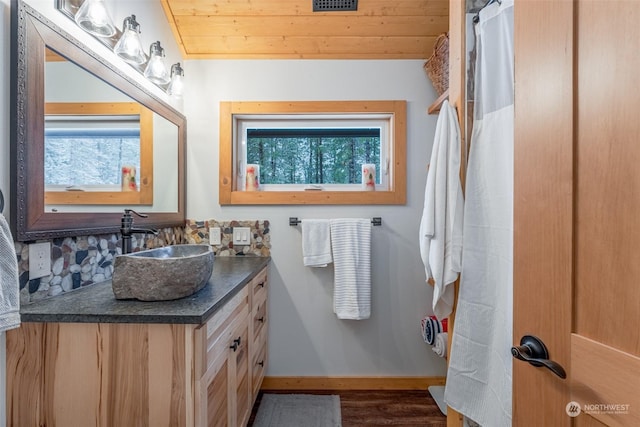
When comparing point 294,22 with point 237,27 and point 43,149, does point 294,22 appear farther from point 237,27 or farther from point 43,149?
point 43,149

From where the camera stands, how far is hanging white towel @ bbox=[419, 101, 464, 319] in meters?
1.12

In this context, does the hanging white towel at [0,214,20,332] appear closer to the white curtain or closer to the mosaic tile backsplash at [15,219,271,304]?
the mosaic tile backsplash at [15,219,271,304]

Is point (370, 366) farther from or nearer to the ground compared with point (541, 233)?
nearer to the ground

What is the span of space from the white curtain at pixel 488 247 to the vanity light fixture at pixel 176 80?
1.63 metres

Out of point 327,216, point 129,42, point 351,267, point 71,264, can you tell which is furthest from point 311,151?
point 71,264

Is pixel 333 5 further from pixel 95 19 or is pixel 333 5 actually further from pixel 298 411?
pixel 298 411

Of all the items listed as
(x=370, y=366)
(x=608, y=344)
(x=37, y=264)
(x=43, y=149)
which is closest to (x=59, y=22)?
(x=43, y=149)

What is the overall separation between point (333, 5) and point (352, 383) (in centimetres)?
237

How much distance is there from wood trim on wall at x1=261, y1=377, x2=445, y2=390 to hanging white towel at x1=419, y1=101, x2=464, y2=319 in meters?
1.09

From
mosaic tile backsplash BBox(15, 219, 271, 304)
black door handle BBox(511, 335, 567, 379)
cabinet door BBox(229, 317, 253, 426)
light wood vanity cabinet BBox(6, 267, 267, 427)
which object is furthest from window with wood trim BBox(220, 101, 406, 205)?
black door handle BBox(511, 335, 567, 379)

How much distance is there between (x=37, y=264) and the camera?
978mm

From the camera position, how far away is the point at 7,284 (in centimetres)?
73

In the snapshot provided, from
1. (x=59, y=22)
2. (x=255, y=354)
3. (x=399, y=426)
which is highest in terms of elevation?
(x=59, y=22)

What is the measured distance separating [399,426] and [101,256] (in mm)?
1742
